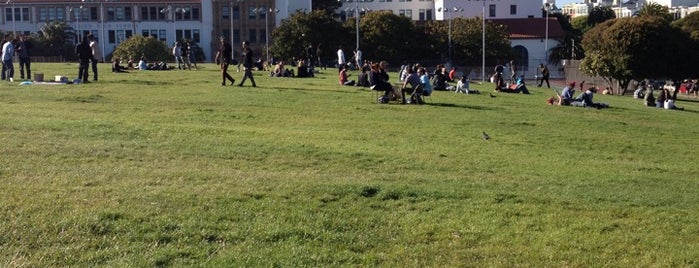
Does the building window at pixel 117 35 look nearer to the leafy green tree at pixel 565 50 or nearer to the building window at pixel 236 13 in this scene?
the building window at pixel 236 13

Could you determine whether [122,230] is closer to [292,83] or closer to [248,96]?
[248,96]

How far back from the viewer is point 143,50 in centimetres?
5762

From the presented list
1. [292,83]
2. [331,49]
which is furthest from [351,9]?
[292,83]

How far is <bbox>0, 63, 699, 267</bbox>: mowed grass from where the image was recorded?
7277 millimetres

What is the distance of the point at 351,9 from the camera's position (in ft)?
349

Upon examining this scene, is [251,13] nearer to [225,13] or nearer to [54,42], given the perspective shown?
[225,13]

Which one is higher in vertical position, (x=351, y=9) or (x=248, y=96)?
(x=351, y=9)

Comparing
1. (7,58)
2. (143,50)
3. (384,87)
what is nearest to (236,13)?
(143,50)

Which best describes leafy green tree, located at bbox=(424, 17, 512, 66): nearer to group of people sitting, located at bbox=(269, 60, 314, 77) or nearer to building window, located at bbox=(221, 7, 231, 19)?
building window, located at bbox=(221, 7, 231, 19)

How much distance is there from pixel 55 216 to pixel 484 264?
3.90 metres

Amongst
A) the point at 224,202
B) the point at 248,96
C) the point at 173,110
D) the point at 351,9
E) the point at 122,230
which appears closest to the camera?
the point at 122,230

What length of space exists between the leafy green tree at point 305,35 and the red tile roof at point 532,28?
95.8 ft

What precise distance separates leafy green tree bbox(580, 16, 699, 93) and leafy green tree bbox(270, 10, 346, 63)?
77.5ft

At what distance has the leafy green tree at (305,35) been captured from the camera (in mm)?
69125
